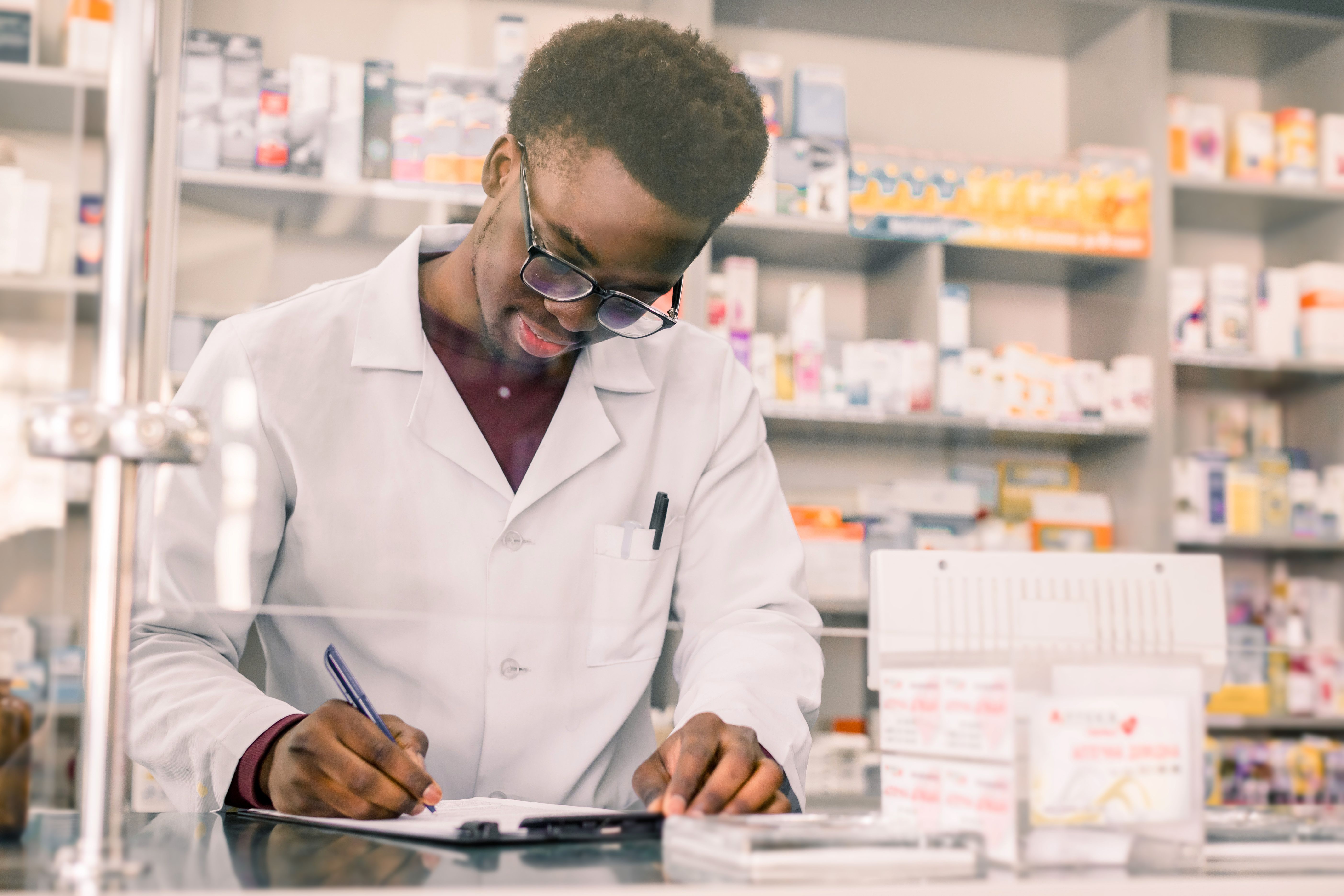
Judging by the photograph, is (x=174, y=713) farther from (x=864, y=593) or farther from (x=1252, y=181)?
(x=1252, y=181)

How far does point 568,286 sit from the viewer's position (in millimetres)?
1155

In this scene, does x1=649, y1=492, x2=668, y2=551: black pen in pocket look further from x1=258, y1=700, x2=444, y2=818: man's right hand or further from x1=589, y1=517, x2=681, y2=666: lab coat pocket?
x1=258, y1=700, x2=444, y2=818: man's right hand

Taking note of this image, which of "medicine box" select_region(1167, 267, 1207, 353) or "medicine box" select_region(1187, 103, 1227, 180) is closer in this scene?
"medicine box" select_region(1167, 267, 1207, 353)

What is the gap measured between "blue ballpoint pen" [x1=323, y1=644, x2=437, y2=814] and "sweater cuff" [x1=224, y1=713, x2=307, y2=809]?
0.05 metres

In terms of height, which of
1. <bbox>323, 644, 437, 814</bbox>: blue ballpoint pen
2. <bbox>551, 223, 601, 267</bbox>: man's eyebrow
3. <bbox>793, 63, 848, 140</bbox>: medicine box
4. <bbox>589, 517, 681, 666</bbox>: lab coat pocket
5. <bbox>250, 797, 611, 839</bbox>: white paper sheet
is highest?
<bbox>793, 63, 848, 140</bbox>: medicine box

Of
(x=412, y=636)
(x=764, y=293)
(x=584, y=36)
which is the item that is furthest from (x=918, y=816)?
(x=764, y=293)

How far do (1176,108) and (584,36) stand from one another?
258 cm

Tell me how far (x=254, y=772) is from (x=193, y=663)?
0.32ft

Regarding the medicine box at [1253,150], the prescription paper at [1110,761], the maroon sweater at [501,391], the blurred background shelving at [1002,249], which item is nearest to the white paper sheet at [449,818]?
the prescription paper at [1110,761]

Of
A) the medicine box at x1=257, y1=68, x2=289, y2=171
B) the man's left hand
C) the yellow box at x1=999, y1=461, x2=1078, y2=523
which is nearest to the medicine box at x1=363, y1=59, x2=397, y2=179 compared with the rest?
the medicine box at x1=257, y1=68, x2=289, y2=171

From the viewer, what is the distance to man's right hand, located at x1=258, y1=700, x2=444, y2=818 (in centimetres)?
80

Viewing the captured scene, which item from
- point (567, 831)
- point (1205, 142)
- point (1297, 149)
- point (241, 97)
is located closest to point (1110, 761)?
point (567, 831)

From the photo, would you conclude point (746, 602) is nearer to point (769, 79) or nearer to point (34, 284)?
point (34, 284)

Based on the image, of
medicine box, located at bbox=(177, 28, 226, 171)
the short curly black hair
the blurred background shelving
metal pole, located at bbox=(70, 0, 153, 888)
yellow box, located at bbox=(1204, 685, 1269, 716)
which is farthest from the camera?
the blurred background shelving
